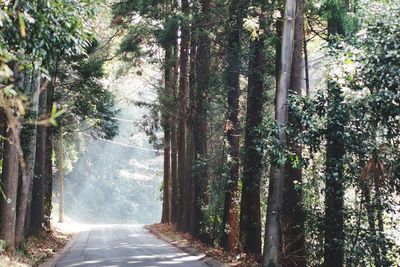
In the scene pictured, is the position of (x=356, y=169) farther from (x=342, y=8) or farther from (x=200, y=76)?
(x=200, y=76)

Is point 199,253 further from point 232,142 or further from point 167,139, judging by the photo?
point 167,139

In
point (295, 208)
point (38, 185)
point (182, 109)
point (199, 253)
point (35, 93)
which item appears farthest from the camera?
point (182, 109)

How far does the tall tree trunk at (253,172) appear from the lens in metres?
15.8

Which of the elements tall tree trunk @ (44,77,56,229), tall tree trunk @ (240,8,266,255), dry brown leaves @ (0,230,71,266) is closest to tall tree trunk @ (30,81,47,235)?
dry brown leaves @ (0,230,71,266)

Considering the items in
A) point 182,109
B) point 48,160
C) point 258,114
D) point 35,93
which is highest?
point 182,109

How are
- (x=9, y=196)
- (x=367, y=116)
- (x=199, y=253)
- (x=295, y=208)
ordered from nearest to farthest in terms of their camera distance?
(x=367, y=116) < (x=295, y=208) < (x=9, y=196) < (x=199, y=253)

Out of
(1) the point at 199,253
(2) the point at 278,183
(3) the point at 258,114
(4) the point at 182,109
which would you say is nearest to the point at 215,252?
(1) the point at 199,253

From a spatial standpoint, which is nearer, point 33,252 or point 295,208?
point 295,208

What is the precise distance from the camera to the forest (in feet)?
30.1

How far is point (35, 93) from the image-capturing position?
37.4 feet

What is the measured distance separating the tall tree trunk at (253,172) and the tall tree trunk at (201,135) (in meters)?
4.13

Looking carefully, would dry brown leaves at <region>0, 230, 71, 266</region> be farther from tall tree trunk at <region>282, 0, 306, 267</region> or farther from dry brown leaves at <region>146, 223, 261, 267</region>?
tall tree trunk at <region>282, 0, 306, 267</region>

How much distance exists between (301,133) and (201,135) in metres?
11.3

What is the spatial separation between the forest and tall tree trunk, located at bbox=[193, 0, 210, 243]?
0.07 m
